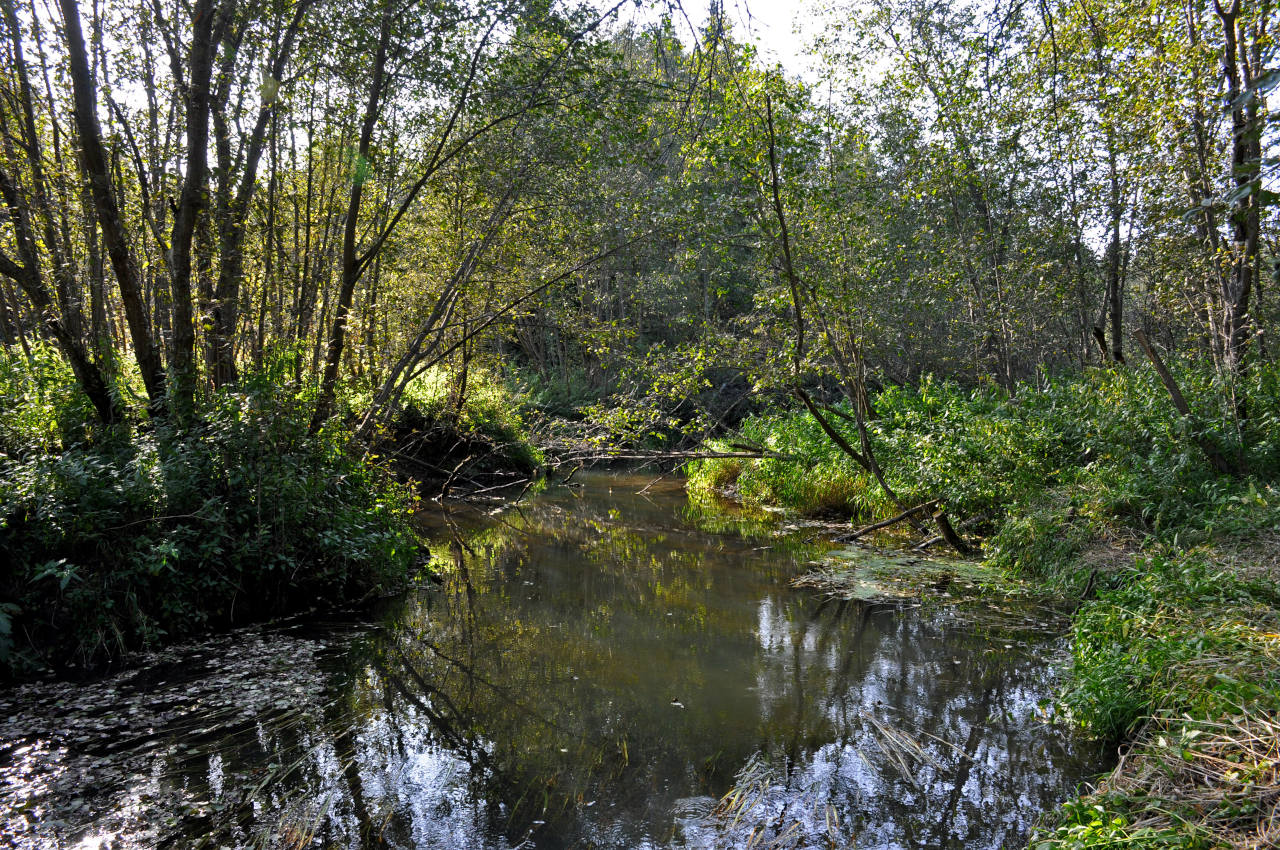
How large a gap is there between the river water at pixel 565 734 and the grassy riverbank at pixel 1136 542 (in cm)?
60

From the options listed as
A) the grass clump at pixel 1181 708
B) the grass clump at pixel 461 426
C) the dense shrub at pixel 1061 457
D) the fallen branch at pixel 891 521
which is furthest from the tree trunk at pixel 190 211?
the dense shrub at pixel 1061 457

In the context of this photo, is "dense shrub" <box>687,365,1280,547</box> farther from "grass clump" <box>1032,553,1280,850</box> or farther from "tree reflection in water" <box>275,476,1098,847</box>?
"tree reflection in water" <box>275,476,1098,847</box>

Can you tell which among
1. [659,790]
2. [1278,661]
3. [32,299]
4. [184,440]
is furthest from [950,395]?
[32,299]

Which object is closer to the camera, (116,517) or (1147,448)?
(116,517)

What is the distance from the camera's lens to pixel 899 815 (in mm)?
4133

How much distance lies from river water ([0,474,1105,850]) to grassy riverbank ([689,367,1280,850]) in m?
0.60

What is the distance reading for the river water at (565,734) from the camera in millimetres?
3955

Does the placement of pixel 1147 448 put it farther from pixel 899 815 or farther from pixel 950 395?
pixel 899 815

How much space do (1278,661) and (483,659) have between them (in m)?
5.27

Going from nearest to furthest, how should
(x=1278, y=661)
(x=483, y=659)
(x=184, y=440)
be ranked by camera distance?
1. (x=1278, y=661)
2. (x=483, y=659)
3. (x=184, y=440)

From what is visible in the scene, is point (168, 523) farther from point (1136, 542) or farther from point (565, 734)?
point (1136, 542)

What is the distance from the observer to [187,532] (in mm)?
6297

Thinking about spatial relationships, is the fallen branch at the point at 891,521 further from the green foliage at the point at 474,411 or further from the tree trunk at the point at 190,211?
the tree trunk at the point at 190,211

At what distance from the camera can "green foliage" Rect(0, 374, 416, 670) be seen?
18.4 ft
